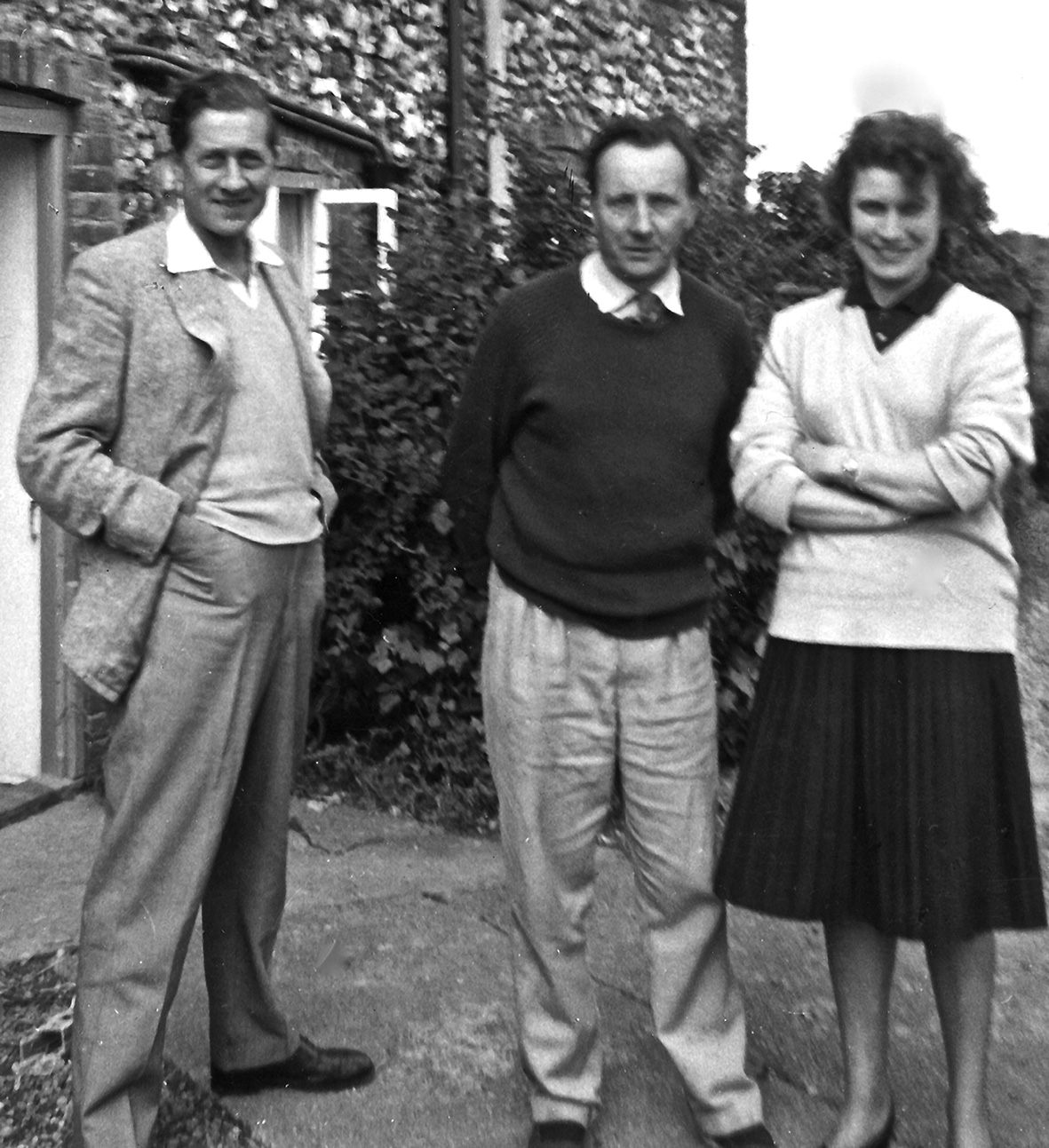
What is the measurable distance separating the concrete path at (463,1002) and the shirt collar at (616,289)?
164cm

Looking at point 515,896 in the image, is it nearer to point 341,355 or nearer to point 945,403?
point 945,403

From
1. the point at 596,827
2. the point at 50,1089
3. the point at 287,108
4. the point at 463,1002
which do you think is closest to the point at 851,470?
the point at 596,827

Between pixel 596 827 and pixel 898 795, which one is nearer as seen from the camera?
pixel 898 795

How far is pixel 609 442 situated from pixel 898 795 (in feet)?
2.69

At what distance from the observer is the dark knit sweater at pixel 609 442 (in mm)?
3043

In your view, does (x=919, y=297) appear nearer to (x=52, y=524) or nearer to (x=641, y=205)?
(x=641, y=205)

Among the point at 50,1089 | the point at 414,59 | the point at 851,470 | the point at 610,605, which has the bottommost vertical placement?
the point at 50,1089

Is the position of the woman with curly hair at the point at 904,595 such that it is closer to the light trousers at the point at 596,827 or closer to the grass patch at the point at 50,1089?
the light trousers at the point at 596,827

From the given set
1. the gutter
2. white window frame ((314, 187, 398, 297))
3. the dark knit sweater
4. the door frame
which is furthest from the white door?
the dark knit sweater

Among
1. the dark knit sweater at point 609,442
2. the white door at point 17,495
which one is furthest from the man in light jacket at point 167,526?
the white door at point 17,495

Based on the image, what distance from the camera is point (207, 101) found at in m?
2.97

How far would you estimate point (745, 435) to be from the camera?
3.06 metres

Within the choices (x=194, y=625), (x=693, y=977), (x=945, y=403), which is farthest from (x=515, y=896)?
(x=945, y=403)

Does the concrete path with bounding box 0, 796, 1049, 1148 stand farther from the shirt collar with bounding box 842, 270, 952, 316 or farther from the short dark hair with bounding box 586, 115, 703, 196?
the short dark hair with bounding box 586, 115, 703, 196
